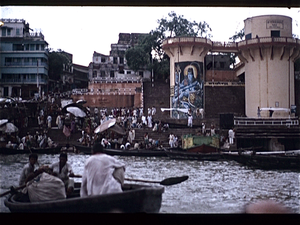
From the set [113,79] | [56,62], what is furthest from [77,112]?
[113,79]

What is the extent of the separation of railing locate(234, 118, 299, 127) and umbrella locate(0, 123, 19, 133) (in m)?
8.62

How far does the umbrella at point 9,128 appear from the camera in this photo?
1158 centimetres

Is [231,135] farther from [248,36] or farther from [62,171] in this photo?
[62,171]

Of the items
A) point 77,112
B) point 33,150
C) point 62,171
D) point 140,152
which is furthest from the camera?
point 140,152

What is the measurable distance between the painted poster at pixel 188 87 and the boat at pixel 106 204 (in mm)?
15037

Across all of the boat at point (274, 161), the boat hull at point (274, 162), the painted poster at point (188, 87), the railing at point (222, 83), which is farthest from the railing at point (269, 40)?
the boat hull at point (274, 162)

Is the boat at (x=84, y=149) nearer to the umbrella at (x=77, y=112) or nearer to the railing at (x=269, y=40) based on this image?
the umbrella at (x=77, y=112)

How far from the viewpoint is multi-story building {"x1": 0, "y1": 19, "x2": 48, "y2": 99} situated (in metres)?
10.7

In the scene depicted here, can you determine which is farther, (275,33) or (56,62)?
(275,33)

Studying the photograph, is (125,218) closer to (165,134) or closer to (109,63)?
(165,134)

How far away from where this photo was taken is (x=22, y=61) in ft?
39.8

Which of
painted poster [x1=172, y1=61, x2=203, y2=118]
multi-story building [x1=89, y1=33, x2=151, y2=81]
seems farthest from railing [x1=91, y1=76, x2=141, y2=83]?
painted poster [x1=172, y1=61, x2=203, y2=118]

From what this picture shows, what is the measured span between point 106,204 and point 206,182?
225 inches

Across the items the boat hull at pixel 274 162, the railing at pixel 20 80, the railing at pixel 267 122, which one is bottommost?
the boat hull at pixel 274 162
